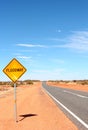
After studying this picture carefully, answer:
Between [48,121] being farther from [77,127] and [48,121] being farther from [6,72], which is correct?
[6,72]

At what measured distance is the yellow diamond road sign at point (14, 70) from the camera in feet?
37.2

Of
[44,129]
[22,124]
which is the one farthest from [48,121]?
[44,129]

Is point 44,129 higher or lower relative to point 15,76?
lower

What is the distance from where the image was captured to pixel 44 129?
380 inches

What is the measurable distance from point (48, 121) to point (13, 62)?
2651mm

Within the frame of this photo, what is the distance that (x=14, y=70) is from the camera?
1141 cm

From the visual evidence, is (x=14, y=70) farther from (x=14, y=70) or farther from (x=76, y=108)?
(x=76, y=108)

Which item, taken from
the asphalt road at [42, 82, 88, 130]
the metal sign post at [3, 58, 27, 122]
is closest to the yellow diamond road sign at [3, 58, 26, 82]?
the metal sign post at [3, 58, 27, 122]

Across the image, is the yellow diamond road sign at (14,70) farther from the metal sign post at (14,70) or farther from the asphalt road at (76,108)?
the asphalt road at (76,108)

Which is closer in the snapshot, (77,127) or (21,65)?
(77,127)

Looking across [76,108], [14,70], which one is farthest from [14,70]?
[76,108]

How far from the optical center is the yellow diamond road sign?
11352mm

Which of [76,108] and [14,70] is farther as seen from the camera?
[76,108]

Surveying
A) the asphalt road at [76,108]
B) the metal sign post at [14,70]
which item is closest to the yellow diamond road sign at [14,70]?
the metal sign post at [14,70]
